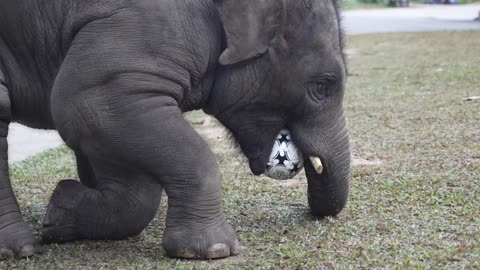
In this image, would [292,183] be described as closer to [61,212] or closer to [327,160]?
[327,160]

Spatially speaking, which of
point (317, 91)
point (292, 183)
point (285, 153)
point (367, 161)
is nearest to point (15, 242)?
point (285, 153)

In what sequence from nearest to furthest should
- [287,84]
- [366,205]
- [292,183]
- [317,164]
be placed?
[287,84], [317,164], [366,205], [292,183]

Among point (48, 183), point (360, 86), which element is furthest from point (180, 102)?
point (360, 86)

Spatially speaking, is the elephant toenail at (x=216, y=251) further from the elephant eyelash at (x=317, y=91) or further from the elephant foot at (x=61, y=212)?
the elephant eyelash at (x=317, y=91)

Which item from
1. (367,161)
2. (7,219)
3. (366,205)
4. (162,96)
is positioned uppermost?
(162,96)

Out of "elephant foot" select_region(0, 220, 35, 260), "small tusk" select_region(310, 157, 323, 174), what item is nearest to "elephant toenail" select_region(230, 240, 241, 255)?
"small tusk" select_region(310, 157, 323, 174)

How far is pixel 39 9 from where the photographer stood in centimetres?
414

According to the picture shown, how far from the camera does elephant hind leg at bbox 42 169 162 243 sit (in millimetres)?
4238

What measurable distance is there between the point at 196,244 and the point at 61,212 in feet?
2.41

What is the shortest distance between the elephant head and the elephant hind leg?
0.55 metres

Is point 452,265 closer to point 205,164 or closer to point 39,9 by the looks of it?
point 205,164

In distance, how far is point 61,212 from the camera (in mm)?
4324

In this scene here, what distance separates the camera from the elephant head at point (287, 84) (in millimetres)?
4105

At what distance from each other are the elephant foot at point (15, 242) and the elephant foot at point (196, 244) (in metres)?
0.64
